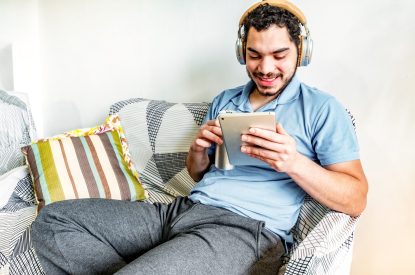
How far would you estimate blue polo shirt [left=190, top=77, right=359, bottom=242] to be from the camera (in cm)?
102

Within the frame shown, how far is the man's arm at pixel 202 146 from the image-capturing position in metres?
1.06

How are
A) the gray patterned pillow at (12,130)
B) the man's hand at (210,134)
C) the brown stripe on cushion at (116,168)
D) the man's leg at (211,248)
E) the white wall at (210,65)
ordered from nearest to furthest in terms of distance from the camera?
the man's leg at (211,248) → the man's hand at (210,134) → the white wall at (210,65) → the brown stripe on cushion at (116,168) → the gray patterned pillow at (12,130)

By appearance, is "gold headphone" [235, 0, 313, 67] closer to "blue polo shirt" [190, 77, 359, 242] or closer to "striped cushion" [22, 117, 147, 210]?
"blue polo shirt" [190, 77, 359, 242]

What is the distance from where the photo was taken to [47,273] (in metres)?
0.96

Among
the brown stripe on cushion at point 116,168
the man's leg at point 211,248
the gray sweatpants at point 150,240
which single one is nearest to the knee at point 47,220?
the gray sweatpants at point 150,240

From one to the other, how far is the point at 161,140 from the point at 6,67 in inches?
42.8

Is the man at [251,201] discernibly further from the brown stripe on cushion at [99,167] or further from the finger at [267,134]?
the brown stripe on cushion at [99,167]

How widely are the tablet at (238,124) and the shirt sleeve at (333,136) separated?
20cm

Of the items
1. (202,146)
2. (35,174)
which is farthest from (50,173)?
(202,146)

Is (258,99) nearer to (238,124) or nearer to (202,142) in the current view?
(202,142)

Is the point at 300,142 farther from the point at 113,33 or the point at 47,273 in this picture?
the point at 113,33

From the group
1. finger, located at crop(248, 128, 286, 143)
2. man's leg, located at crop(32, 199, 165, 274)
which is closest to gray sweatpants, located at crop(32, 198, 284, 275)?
man's leg, located at crop(32, 199, 165, 274)

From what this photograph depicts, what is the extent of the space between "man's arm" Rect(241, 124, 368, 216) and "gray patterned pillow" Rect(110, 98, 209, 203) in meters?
0.53

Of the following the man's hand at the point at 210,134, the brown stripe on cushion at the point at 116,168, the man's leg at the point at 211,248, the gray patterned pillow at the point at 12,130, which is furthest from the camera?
the gray patterned pillow at the point at 12,130
